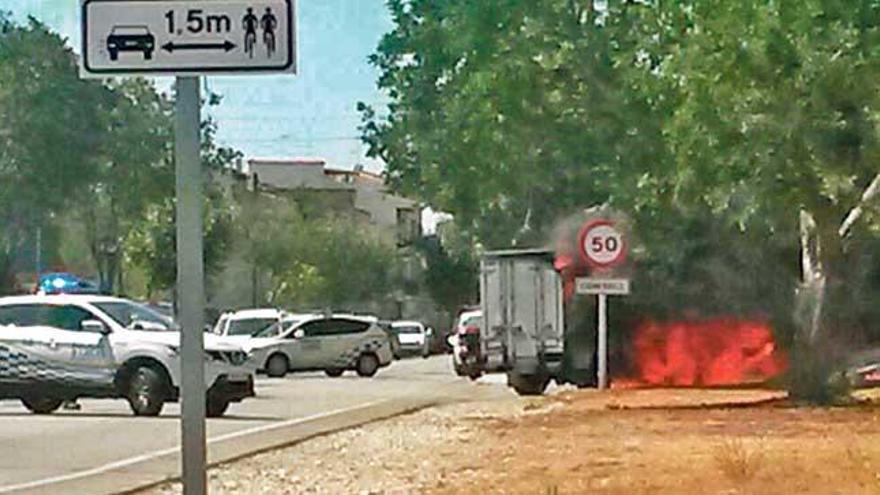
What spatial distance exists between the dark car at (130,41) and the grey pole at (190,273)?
152mm

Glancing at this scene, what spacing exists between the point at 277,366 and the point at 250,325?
4.63 m

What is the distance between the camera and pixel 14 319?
1105 inches

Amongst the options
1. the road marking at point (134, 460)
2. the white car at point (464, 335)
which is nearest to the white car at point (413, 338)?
the white car at point (464, 335)

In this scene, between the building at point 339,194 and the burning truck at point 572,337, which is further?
the building at point 339,194

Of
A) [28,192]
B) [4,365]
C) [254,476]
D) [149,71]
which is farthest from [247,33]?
[28,192]

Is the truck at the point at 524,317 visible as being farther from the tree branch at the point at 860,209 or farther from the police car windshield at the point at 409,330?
the police car windshield at the point at 409,330

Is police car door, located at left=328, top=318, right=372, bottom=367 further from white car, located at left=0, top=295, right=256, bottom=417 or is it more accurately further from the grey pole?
the grey pole

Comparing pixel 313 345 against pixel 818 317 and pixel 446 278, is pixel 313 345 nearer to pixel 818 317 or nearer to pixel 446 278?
pixel 446 278

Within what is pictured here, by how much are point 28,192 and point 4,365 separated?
21587 mm

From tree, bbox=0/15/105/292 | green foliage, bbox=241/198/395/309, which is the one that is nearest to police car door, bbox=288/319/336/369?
tree, bbox=0/15/105/292

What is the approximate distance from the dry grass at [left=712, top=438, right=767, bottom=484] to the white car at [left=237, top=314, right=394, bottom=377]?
32.5 meters

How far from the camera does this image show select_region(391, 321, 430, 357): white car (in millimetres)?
68938

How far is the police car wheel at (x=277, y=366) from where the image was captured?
49.6 metres

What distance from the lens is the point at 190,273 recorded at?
6.77 metres
